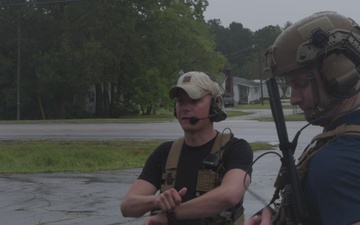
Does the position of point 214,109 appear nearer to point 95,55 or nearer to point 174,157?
point 174,157

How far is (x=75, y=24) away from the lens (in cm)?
4694

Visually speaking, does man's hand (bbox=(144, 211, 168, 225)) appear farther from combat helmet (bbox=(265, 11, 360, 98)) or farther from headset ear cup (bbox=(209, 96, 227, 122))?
combat helmet (bbox=(265, 11, 360, 98))

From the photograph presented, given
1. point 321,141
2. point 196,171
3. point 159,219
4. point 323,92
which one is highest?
point 323,92

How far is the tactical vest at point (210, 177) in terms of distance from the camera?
3350 mm

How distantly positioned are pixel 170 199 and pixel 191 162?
0.41 m

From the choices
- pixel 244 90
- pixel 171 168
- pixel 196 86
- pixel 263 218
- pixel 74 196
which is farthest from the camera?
pixel 244 90

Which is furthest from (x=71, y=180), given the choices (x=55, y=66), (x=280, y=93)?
(x=55, y=66)

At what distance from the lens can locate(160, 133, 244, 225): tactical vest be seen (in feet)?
11.0

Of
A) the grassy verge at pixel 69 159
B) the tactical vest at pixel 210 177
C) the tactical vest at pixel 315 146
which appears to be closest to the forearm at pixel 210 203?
the tactical vest at pixel 210 177

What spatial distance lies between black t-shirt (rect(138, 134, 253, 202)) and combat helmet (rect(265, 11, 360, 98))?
4.79 ft

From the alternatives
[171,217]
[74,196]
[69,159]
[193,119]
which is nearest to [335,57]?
[171,217]

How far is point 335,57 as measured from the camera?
6.41ft

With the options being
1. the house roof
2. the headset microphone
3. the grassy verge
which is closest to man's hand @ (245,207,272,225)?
the headset microphone

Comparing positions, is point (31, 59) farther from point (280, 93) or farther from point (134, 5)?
point (280, 93)
